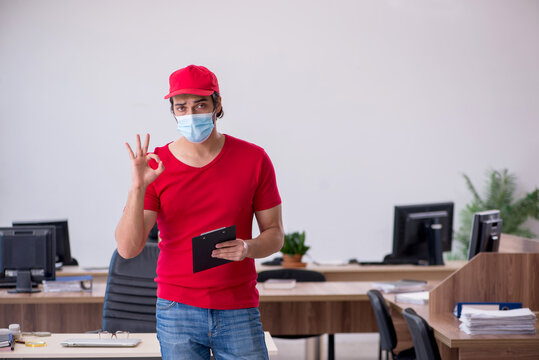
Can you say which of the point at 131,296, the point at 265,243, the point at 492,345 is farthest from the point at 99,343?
the point at 492,345

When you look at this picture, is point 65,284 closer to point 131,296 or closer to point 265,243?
point 131,296

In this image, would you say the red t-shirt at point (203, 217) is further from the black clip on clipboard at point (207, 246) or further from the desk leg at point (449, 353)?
the desk leg at point (449, 353)

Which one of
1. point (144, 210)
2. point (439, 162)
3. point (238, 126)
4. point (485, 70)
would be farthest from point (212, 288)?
point (485, 70)

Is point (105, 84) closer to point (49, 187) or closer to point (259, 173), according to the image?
point (49, 187)

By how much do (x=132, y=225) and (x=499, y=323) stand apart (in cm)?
200

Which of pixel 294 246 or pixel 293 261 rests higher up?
pixel 294 246

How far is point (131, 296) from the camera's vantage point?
3.49 meters

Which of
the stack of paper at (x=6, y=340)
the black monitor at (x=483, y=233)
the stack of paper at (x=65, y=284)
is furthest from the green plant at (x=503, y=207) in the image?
the stack of paper at (x=6, y=340)

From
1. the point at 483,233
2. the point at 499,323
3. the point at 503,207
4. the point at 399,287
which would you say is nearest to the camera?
the point at 499,323

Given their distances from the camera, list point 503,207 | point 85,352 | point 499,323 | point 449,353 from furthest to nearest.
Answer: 1. point 503,207
2. point 449,353
3. point 499,323
4. point 85,352

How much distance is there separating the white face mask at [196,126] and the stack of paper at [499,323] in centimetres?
177

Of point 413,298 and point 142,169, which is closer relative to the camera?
point 142,169

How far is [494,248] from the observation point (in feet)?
14.2

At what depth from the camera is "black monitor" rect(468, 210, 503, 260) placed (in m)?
4.14
